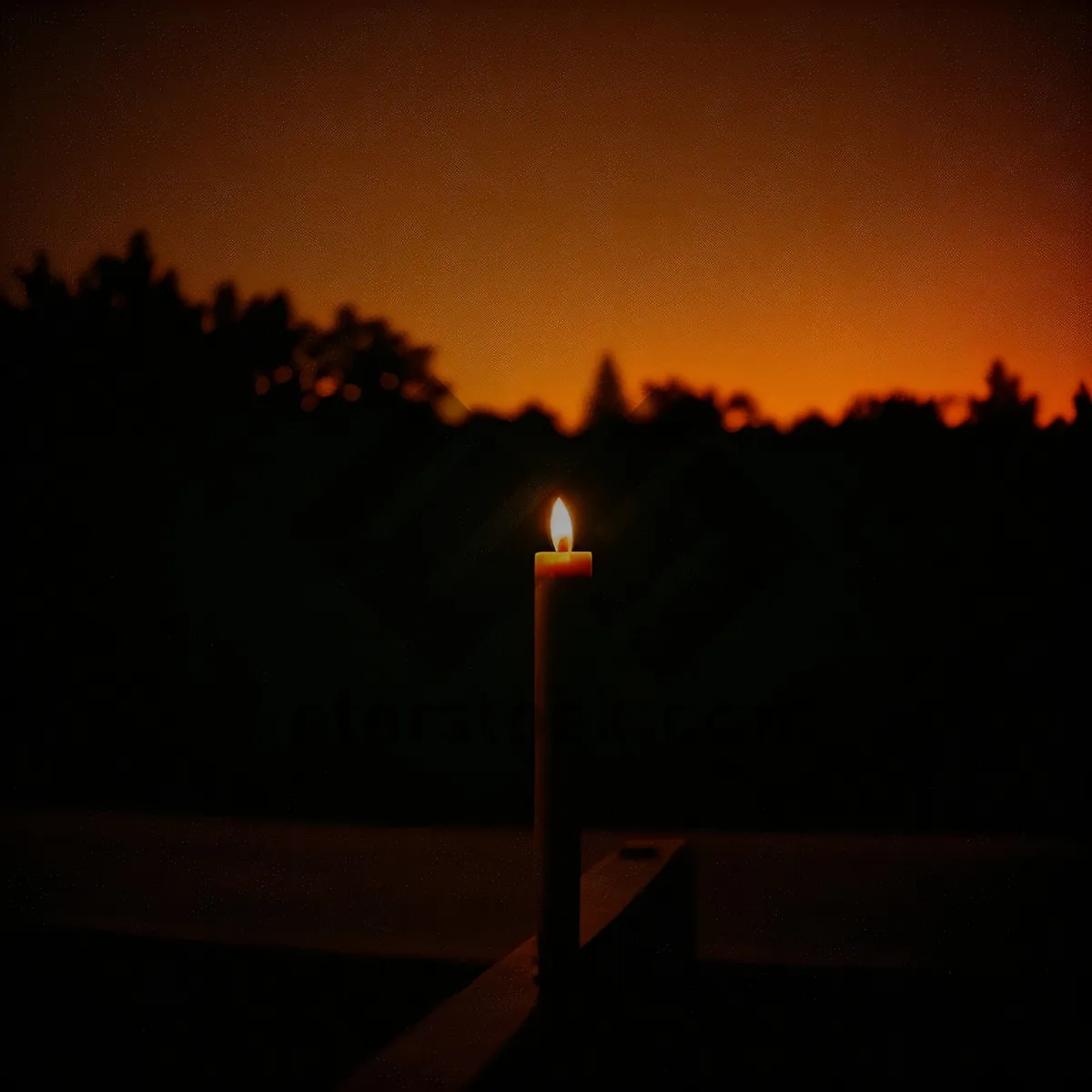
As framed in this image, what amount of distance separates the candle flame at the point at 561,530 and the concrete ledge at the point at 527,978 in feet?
2.08

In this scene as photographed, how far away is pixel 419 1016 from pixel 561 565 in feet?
5.31

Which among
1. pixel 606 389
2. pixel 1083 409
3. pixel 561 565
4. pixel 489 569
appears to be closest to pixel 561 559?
pixel 561 565

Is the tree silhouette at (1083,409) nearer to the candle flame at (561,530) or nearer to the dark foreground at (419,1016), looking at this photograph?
the dark foreground at (419,1016)

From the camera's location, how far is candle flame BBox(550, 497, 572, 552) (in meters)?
1.36

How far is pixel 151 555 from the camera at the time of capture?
9562mm

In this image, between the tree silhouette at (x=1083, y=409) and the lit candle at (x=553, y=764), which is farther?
the tree silhouette at (x=1083, y=409)

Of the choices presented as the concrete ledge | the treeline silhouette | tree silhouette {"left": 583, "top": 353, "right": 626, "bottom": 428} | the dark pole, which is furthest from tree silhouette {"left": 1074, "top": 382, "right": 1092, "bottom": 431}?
tree silhouette {"left": 583, "top": 353, "right": 626, "bottom": 428}

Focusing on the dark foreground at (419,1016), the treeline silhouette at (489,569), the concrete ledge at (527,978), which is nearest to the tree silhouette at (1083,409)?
the treeline silhouette at (489,569)

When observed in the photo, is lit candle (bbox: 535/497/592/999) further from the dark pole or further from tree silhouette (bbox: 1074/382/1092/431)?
tree silhouette (bbox: 1074/382/1092/431)

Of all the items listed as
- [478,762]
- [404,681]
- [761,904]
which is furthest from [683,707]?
[761,904]

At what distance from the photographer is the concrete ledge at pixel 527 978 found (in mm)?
1176

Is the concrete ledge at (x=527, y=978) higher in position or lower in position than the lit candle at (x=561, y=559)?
lower

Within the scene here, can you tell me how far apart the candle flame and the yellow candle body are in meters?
0.03

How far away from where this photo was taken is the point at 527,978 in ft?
4.77
